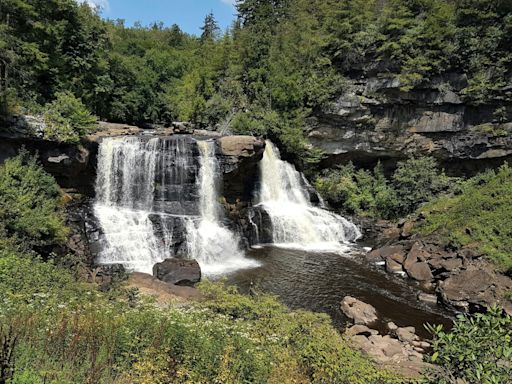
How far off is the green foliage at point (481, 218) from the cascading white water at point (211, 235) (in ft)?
31.3

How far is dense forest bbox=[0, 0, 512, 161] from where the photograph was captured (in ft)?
68.6

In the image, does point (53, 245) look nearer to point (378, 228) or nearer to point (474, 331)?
point (474, 331)

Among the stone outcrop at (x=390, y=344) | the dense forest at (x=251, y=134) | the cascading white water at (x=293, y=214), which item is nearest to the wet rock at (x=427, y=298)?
the dense forest at (x=251, y=134)

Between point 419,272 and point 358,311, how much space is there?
5.30 m

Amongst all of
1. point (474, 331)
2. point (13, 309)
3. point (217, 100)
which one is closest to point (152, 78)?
point (217, 100)

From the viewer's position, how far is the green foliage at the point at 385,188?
2495cm

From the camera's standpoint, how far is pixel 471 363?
13.6 feet

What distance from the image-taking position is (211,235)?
746 inches

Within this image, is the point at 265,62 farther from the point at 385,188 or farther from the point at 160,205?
the point at 160,205

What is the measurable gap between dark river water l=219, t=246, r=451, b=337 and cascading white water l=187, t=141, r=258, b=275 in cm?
94

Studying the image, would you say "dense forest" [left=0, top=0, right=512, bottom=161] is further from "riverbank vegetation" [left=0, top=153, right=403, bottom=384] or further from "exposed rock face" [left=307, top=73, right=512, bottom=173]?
"riverbank vegetation" [left=0, top=153, right=403, bottom=384]

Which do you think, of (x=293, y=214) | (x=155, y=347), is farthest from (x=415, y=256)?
(x=155, y=347)

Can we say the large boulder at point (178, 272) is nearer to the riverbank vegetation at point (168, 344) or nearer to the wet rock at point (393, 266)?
the riverbank vegetation at point (168, 344)

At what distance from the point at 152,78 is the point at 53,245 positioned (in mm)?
23996
